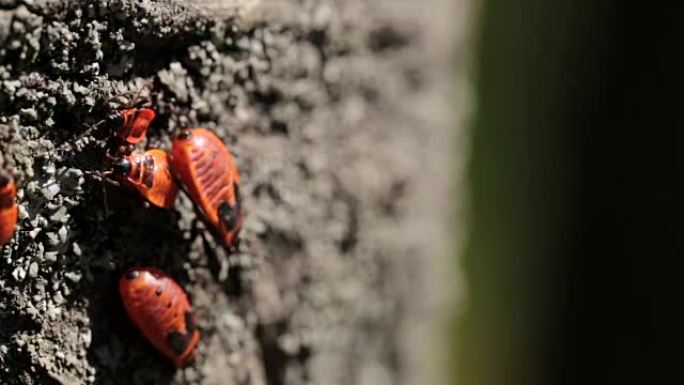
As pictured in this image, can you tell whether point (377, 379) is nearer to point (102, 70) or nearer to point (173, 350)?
point (173, 350)

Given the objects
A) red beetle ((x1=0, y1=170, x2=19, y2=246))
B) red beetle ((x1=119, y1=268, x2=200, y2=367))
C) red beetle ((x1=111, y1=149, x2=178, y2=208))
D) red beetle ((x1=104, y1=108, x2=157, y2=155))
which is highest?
red beetle ((x1=104, y1=108, x2=157, y2=155))

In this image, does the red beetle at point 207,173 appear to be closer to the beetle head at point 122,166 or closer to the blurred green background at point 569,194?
the beetle head at point 122,166

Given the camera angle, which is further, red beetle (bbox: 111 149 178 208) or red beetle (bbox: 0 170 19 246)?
red beetle (bbox: 111 149 178 208)

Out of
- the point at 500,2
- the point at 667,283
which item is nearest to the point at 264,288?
the point at 500,2

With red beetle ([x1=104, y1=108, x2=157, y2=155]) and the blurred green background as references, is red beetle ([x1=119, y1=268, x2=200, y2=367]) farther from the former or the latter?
the blurred green background

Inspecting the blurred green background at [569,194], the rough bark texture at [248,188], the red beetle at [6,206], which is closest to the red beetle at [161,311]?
the rough bark texture at [248,188]

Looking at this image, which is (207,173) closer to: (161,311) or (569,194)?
(161,311)

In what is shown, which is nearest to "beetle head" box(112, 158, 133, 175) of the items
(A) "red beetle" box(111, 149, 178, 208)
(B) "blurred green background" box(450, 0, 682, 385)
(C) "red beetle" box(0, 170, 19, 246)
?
(A) "red beetle" box(111, 149, 178, 208)
